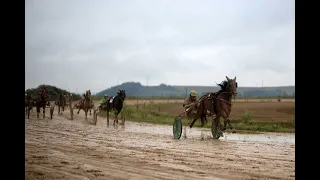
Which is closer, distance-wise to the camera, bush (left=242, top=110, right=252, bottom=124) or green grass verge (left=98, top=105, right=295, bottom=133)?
green grass verge (left=98, top=105, right=295, bottom=133)

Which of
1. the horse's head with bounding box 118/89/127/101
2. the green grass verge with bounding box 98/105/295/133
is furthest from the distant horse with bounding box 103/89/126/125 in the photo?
the green grass verge with bounding box 98/105/295/133

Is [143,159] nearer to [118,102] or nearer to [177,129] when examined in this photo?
[177,129]

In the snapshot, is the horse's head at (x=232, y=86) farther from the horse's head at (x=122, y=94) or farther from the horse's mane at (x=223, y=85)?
the horse's head at (x=122, y=94)

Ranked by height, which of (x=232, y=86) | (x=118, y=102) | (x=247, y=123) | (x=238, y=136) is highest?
(x=232, y=86)

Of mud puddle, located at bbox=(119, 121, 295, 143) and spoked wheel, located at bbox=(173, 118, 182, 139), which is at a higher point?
spoked wheel, located at bbox=(173, 118, 182, 139)

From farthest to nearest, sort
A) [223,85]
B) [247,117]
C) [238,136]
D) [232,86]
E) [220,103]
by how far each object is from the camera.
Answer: [247,117] < [238,136] < [220,103] < [223,85] < [232,86]

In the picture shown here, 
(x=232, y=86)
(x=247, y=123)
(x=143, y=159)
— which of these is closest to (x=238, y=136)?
(x=232, y=86)

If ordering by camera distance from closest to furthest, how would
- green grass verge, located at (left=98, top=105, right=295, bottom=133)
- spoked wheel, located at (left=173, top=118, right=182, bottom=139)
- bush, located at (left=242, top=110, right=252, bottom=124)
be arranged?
spoked wheel, located at (left=173, top=118, right=182, bottom=139)
green grass verge, located at (left=98, top=105, right=295, bottom=133)
bush, located at (left=242, top=110, right=252, bottom=124)

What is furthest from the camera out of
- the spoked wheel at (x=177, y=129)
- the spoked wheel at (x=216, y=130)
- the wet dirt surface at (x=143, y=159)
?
the spoked wheel at (x=177, y=129)

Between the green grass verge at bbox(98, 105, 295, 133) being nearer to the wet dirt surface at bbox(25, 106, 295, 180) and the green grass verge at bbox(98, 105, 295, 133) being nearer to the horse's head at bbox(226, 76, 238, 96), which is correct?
the horse's head at bbox(226, 76, 238, 96)

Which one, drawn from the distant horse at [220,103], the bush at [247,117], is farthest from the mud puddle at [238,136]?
the bush at [247,117]

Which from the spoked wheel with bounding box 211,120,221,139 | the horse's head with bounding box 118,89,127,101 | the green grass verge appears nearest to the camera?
the spoked wheel with bounding box 211,120,221,139
